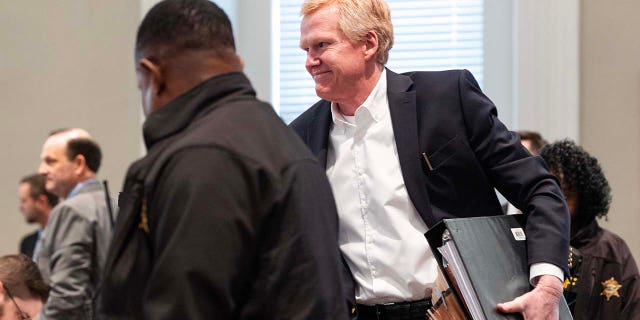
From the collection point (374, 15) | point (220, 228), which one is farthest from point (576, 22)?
point (220, 228)

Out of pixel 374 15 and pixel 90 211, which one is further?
pixel 90 211

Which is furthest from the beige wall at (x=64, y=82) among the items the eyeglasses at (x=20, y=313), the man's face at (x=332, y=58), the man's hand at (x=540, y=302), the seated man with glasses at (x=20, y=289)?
the man's hand at (x=540, y=302)

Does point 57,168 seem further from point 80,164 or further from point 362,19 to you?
point 362,19

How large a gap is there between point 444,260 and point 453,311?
132 mm

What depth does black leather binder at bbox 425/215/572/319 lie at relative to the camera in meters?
2.69

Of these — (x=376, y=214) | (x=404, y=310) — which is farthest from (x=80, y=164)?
(x=404, y=310)

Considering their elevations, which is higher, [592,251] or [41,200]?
[592,251]

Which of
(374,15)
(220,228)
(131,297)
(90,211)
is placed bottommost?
(90,211)

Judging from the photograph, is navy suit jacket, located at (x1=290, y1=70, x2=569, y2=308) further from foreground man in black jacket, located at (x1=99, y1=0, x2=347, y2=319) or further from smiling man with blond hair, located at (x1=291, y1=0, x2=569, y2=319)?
foreground man in black jacket, located at (x1=99, y1=0, x2=347, y2=319)

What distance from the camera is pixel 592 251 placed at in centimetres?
426

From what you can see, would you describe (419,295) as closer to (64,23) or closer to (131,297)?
(131,297)

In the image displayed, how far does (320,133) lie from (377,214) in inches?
12.8

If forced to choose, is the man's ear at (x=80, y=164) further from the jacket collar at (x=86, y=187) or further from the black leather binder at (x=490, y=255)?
the black leather binder at (x=490, y=255)

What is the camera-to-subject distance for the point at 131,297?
6.31ft
